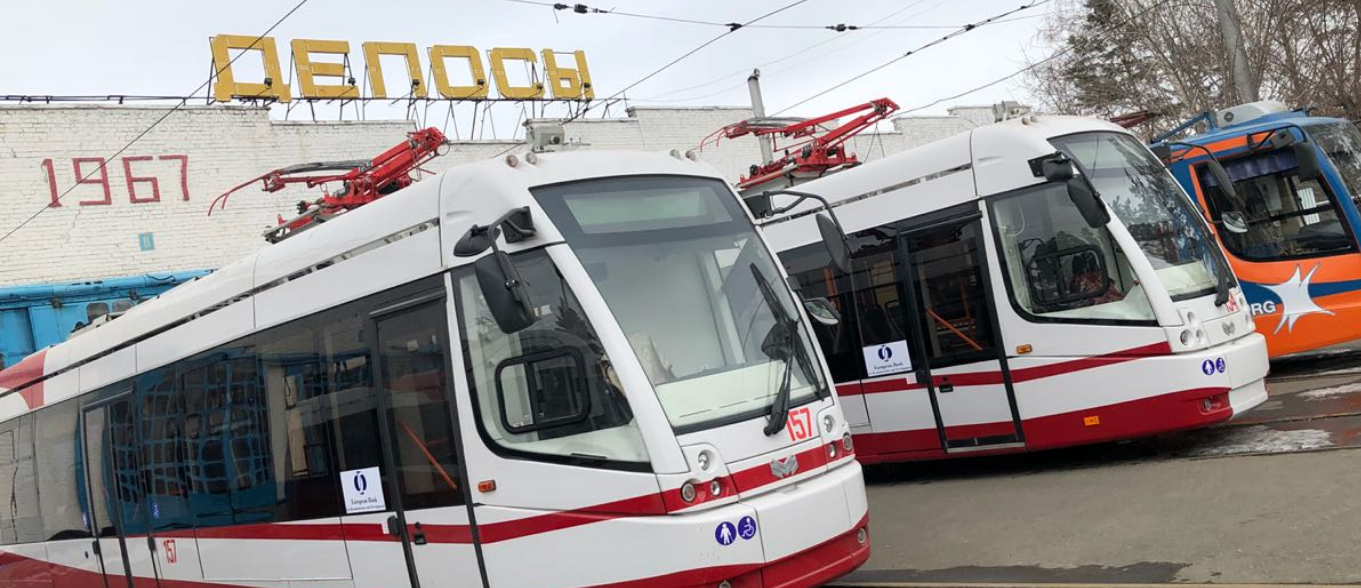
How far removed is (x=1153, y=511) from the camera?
784cm

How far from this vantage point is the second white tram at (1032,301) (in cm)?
929

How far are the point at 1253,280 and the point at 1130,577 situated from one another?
7389 mm

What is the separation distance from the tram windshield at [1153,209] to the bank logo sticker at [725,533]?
16.3ft

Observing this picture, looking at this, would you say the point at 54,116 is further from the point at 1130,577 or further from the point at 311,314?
the point at 1130,577

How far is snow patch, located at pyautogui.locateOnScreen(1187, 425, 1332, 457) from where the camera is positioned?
29.1 feet

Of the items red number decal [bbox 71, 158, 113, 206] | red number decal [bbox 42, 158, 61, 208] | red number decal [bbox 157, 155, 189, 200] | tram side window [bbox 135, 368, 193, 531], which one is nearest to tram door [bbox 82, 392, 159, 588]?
tram side window [bbox 135, 368, 193, 531]

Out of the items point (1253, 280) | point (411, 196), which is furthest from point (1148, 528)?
point (1253, 280)

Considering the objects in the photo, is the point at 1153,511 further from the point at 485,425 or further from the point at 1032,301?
the point at 485,425

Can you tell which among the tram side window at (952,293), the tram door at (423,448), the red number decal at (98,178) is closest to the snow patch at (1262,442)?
the tram side window at (952,293)

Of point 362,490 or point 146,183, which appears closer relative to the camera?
point 362,490

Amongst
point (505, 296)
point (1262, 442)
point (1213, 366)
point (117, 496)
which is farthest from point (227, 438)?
point (1262, 442)

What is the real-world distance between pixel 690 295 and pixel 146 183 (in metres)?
19.2

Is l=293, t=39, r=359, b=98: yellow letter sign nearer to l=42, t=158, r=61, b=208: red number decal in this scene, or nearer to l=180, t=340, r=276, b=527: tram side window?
l=42, t=158, r=61, b=208: red number decal

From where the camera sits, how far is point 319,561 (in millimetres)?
7480
